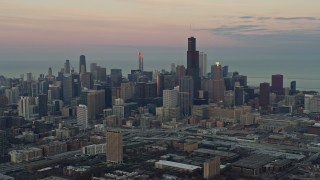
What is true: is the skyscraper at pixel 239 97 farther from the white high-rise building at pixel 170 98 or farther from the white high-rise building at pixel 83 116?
the white high-rise building at pixel 83 116

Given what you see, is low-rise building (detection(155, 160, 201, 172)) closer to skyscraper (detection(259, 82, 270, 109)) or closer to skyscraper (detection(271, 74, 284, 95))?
skyscraper (detection(259, 82, 270, 109))

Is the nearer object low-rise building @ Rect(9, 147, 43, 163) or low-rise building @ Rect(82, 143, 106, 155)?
low-rise building @ Rect(9, 147, 43, 163)

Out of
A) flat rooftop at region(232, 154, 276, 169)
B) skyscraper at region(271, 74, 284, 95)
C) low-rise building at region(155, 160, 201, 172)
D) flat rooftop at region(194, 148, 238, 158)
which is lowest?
low-rise building at region(155, 160, 201, 172)

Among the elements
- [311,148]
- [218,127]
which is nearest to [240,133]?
[218,127]

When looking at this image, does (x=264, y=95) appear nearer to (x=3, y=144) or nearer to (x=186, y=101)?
(x=186, y=101)

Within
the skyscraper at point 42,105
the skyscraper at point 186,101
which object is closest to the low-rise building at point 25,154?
the skyscraper at point 42,105

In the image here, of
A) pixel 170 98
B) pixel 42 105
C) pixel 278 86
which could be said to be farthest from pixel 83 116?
pixel 278 86

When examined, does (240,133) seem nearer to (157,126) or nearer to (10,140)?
(157,126)

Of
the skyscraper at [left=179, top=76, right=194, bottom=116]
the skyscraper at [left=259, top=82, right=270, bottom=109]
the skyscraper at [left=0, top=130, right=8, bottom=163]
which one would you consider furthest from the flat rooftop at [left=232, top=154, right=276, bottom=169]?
the skyscraper at [left=259, top=82, right=270, bottom=109]
